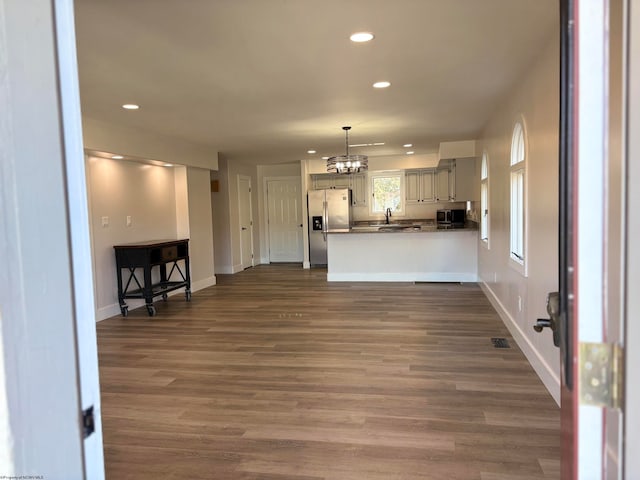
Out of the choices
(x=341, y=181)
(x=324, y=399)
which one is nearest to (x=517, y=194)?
(x=324, y=399)

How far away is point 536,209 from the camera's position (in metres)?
3.14

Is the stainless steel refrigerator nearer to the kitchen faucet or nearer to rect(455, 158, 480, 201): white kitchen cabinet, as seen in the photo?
the kitchen faucet

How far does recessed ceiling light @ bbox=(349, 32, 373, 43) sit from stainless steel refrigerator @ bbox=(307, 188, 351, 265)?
249 inches

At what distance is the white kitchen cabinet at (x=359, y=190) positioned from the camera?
30.6 ft

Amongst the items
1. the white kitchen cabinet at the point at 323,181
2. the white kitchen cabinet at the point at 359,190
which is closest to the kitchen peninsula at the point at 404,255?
the white kitchen cabinet at the point at 359,190

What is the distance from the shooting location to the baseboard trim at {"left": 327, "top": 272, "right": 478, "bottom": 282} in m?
7.09

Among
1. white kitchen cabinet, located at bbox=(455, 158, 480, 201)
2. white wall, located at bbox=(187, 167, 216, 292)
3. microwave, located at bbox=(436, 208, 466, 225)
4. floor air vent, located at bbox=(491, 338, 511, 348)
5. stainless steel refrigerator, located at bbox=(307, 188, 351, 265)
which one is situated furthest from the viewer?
stainless steel refrigerator, located at bbox=(307, 188, 351, 265)

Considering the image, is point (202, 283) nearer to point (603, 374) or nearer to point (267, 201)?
point (267, 201)

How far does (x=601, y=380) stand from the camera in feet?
2.23

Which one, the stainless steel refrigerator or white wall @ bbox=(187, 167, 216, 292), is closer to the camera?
white wall @ bbox=(187, 167, 216, 292)

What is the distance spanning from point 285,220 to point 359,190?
2058 mm

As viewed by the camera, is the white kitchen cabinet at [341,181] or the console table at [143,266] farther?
the white kitchen cabinet at [341,181]

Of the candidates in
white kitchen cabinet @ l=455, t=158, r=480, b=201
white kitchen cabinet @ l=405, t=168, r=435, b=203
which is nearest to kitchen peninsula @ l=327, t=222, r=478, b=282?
white kitchen cabinet @ l=455, t=158, r=480, b=201

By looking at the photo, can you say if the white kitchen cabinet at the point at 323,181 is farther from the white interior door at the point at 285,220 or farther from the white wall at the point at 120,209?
the white wall at the point at 120,209
